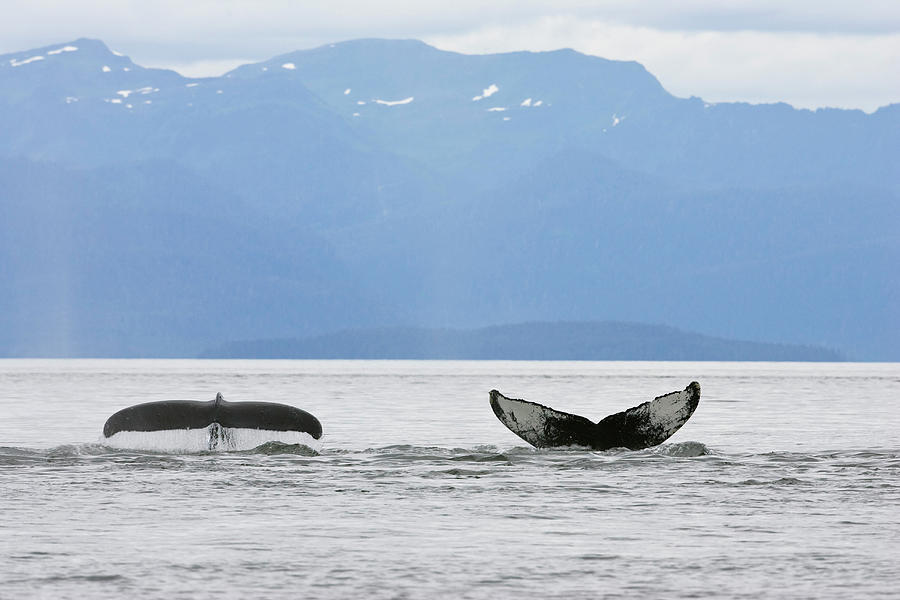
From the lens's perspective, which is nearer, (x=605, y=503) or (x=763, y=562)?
(x=763, y=562)

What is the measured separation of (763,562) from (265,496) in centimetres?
592

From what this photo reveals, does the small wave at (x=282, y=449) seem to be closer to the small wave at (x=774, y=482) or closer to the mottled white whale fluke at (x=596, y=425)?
the mottled white whale fluke at (x=596, y=425)

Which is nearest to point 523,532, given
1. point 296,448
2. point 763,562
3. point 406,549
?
point 406,549

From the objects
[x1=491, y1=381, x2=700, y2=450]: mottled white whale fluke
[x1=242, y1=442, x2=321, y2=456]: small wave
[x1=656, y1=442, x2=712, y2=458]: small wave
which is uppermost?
[x1=491, y1=381, x2=700, y2=450]: mottled white whale fluke

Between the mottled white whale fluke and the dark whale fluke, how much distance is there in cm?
247

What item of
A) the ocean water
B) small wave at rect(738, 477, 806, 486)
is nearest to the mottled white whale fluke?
the ocean water

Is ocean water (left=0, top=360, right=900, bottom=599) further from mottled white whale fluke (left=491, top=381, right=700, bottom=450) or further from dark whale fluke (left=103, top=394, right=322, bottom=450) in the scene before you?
dark whale fluke (left=103, top=394, right=322, bottom=450)

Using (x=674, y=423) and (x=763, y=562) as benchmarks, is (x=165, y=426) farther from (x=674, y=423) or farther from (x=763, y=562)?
(x=763, y=562)

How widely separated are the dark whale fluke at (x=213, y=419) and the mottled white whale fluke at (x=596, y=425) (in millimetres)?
2469

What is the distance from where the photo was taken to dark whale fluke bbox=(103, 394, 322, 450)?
715 inches

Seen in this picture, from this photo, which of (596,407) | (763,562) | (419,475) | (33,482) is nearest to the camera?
(763,562)

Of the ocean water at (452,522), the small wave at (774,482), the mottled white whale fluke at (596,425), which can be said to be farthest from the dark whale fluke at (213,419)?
the small wave at (774,482)

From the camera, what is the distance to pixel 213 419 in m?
18.5

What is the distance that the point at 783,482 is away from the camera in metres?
17.0
